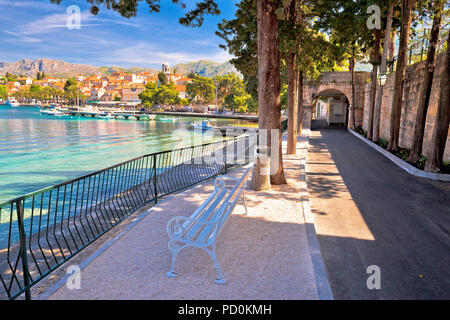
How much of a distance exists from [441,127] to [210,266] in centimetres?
994

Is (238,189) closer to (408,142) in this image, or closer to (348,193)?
(348,193)

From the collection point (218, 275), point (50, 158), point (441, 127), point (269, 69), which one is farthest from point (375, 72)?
point (50, 158)

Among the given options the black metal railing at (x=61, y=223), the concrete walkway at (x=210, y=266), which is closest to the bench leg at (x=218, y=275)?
the concrete walkway at (x=210, y=266)

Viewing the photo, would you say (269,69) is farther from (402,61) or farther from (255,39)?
(402,61)

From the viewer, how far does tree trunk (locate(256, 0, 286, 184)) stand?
790 cm

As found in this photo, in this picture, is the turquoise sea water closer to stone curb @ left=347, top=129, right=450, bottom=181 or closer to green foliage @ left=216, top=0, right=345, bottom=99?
green foliage @ left=216, top=0, right=345, bottom=99

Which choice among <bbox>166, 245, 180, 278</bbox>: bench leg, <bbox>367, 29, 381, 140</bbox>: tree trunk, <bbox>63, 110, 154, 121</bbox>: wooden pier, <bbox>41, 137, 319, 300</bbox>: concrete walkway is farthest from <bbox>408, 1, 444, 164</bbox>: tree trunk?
<bbox>63, 110, 154, 121</bbox>: wooden pier

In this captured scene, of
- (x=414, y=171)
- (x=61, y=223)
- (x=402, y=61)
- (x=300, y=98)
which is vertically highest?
(x=402, y=61)

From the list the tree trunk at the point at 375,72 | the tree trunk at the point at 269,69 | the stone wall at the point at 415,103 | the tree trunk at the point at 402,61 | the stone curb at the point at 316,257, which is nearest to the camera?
the stone curb at the point at 316,257

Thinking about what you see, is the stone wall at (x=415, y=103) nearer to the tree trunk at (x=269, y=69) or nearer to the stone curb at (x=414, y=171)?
the stone curb at (x=414, y=171)

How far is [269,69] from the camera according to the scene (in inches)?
320

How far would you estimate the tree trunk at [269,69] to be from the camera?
790 cm

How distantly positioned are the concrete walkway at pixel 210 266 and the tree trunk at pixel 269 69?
2.97 meters
